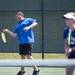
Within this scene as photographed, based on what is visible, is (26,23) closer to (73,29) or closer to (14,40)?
(73,29)

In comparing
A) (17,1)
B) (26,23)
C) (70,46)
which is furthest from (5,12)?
(70,46)

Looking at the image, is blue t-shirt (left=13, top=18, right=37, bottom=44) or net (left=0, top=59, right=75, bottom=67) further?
blue t-shirt (left=13, top=18, right=37, bottom=44)

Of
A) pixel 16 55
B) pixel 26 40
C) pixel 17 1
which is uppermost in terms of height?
pixel 17 1

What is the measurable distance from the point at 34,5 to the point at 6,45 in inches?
70.3

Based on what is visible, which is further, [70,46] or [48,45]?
[48,45]

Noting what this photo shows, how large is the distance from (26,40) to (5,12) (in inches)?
217

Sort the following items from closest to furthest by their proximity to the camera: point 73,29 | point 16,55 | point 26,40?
1. point 73,29
2. point 26,40
3. point 16,55

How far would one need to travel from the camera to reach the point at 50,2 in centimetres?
1575

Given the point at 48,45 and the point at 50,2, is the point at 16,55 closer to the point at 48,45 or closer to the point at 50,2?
the point at 48,45

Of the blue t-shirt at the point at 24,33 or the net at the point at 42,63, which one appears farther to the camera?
the blue t-shirt at the point at 24,33

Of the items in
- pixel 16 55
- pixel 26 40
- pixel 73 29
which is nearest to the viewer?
pixel 73 29

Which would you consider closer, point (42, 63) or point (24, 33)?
point (42, 63)

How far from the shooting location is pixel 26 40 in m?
10.4

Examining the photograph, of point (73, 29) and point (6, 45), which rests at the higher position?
point (73, 29)
